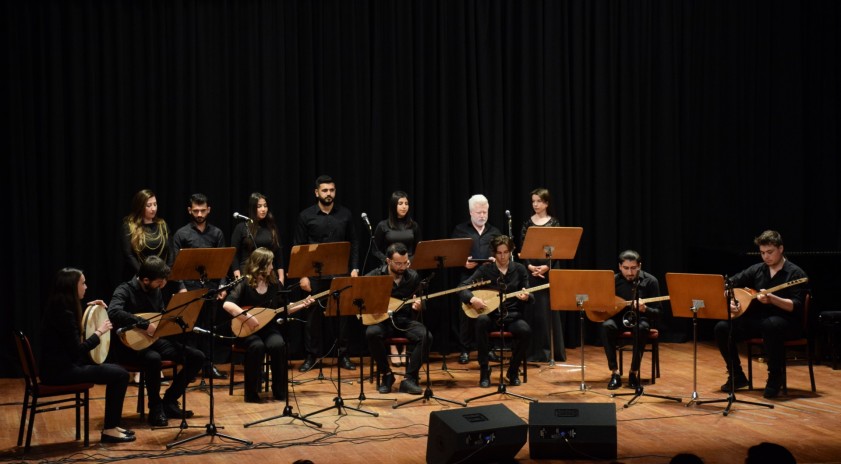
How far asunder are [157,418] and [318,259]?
5.38 feet

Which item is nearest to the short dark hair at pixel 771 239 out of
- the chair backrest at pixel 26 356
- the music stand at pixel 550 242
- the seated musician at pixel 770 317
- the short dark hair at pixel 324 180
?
the seated musician at pixel 770 317

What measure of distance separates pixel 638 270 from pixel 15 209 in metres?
5.54

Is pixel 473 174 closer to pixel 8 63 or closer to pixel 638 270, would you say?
pixel 638 270

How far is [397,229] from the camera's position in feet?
30.6

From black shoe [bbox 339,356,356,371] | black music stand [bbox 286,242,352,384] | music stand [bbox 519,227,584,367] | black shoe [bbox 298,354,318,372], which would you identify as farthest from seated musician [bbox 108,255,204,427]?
music stand [bbox 519,227,584,367]

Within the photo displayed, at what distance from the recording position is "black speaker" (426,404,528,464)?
564cm

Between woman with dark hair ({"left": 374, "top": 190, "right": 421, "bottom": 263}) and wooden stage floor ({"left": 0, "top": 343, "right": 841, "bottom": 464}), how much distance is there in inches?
51.7

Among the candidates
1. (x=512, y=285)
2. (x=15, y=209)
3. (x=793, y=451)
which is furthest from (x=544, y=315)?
(x=15, y=209)

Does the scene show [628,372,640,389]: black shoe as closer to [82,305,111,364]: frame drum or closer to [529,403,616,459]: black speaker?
[529,403,616,459]: black speaker

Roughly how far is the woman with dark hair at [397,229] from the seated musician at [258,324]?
149 cm

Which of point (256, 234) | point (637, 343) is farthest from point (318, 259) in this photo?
point (637, 343)

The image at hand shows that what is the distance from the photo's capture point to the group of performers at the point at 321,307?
6656 mm

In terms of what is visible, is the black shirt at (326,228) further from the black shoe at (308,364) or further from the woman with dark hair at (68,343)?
the woman with dark hair at (68,343)

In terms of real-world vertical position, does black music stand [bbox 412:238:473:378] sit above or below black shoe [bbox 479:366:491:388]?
above
